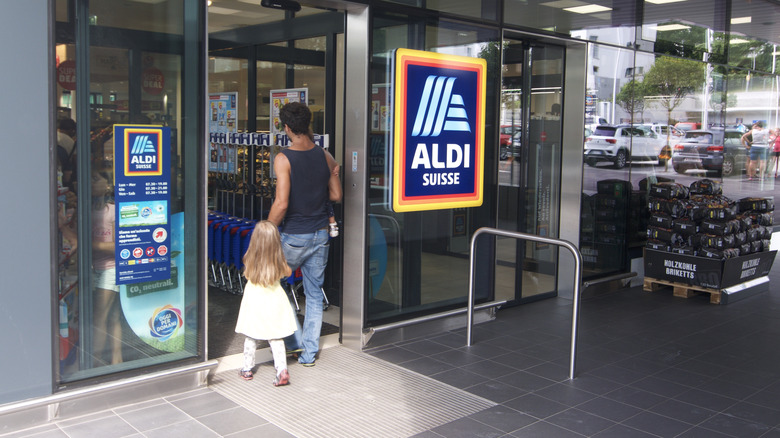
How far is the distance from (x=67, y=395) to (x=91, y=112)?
155 centimetres

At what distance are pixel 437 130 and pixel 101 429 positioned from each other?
10.5ft

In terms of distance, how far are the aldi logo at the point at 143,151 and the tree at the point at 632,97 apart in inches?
205

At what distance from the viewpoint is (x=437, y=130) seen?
570cm

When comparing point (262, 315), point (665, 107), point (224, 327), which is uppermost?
point (665, 107)

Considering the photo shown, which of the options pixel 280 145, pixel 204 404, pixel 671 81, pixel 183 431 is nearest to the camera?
pixel 183 431

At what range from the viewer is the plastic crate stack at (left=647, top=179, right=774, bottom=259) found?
7.41 meters

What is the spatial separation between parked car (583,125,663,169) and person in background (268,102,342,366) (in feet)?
11.4

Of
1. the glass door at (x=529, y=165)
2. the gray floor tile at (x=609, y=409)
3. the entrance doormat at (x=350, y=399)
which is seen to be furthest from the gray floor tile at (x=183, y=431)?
the glass door at (x=529, y=165)

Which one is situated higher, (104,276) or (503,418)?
(104,276)

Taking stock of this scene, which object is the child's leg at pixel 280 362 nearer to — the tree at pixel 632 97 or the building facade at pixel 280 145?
the building facade at pixel 280 145

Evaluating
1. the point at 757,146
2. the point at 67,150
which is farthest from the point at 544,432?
the point at 757,146

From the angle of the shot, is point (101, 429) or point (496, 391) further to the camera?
point (496, 391)

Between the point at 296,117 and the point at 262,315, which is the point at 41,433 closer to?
the point at 262,315

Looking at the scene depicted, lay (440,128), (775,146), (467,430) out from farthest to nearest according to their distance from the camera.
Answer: (775,146) → (440,128) → (467,430)
